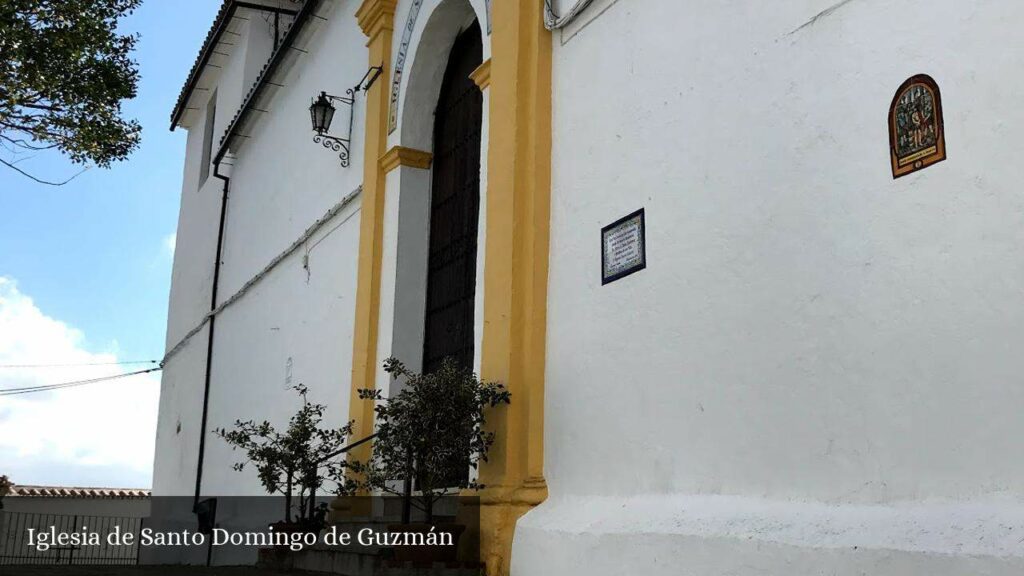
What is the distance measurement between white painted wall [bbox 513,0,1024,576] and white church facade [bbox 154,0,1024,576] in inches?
0.4

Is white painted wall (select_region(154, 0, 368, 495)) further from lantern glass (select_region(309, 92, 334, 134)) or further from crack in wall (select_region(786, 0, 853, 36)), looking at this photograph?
crack in wall (select_region(786, 0, 853, 36))

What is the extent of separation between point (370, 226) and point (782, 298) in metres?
4.78

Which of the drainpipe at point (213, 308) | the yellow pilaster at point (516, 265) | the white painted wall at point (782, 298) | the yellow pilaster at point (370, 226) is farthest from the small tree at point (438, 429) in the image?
the drainpipe at point (213, 308)

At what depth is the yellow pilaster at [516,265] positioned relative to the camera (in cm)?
533

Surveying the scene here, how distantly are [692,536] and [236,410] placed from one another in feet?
29.8

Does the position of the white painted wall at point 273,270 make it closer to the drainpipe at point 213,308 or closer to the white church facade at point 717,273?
the drainpipe at point 213,308

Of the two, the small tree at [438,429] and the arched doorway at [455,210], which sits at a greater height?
the arched doorway at [455,210]

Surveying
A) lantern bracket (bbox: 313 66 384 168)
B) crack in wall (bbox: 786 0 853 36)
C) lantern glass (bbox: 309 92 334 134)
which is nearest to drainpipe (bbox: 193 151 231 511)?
lantern bracket (bbox: 313 66 384 168)

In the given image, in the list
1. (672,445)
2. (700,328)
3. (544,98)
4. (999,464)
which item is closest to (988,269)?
(999,464)

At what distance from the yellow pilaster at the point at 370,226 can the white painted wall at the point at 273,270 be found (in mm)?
453

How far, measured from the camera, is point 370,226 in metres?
8.11

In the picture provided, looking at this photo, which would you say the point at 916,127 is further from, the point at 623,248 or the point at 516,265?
the point at 516,265

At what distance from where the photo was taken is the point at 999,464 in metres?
2.98

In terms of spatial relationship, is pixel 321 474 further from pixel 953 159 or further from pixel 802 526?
pixel 953 159
